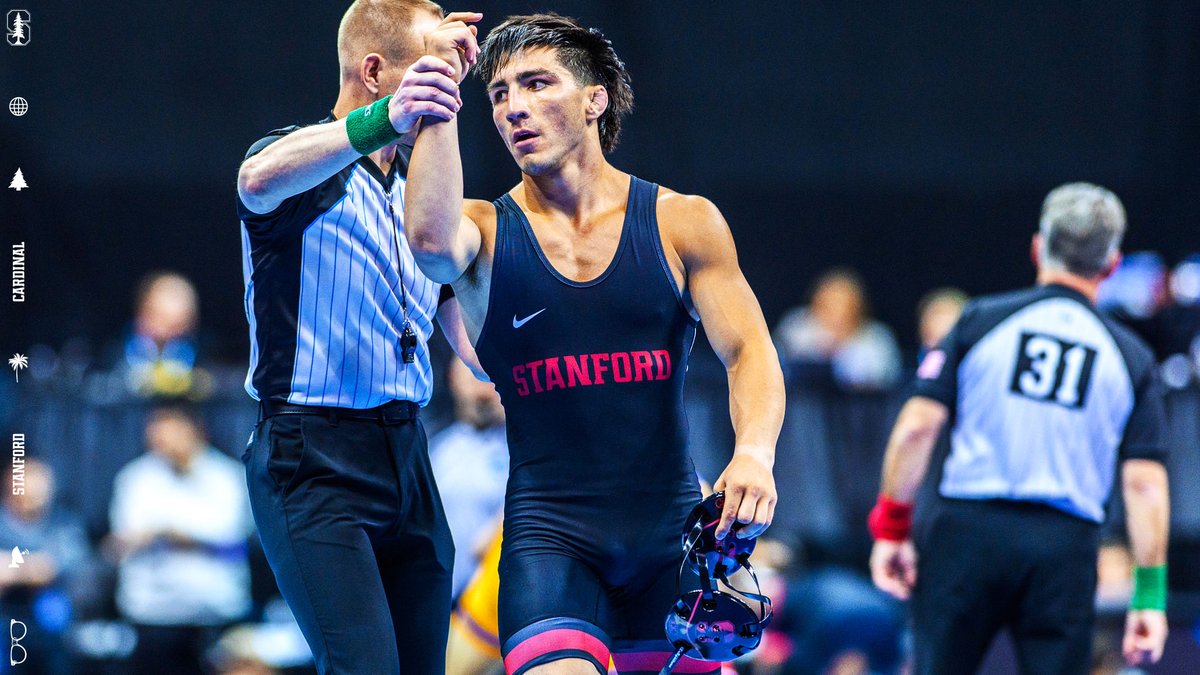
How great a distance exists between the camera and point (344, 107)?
3.54 meters

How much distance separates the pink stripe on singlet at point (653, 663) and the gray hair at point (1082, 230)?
97.4 inches

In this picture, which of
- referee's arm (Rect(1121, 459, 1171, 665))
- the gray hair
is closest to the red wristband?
referee's arm (Rect(1121, 459, 1171, 665))

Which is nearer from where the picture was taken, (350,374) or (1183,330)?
(350,374)

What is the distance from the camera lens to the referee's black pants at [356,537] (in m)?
3.14

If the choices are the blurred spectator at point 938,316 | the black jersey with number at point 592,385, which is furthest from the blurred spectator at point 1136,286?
the black jersey with number at point 592,385

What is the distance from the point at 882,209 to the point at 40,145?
6.49 metres

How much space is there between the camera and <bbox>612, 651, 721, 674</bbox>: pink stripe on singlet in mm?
3281

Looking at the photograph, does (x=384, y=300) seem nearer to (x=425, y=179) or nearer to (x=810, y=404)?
(x=425, y=179)

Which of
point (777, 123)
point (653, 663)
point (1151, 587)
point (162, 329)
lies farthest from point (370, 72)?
point (777, 123)

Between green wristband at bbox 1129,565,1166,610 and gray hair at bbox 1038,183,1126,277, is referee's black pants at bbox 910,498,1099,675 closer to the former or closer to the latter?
green wristband at bbox 1129,565,1166,610

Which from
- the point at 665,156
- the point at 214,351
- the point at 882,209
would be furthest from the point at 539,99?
the point at 882,209

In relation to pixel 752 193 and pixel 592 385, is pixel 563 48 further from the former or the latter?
pixel 752 193

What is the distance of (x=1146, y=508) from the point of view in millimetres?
5035

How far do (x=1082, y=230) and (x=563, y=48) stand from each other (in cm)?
246
